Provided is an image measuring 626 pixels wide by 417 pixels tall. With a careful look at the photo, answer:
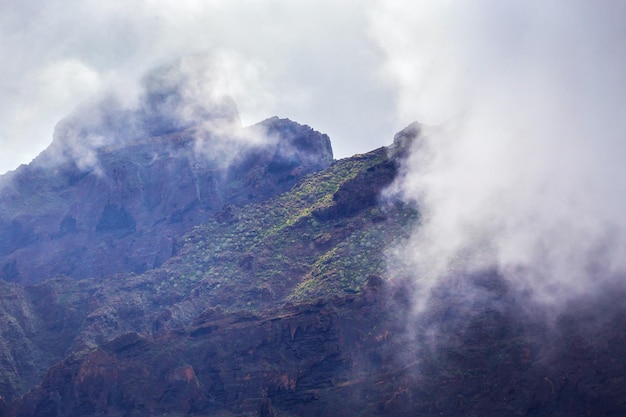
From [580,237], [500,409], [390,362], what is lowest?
[500,409]

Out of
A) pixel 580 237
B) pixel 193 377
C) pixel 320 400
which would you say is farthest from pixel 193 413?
pixel 580 237

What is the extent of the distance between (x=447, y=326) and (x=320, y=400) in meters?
25.5

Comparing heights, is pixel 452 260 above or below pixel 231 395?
above

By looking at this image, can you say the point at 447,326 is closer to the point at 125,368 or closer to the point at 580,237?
the point at 580,237

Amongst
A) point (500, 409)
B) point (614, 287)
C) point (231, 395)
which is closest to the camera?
point (500, 409)

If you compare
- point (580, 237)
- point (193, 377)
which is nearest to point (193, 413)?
point (193, 377)

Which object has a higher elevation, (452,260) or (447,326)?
(452,260)

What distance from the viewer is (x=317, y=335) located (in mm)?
188500

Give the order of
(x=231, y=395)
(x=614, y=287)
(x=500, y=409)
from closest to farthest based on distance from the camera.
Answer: (x=500, y=409) → (x=614, y=287) → (x=231, y=395)

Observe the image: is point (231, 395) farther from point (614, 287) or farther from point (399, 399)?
point (614, 287)

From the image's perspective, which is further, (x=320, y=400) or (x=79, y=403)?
(x=79, y=403)

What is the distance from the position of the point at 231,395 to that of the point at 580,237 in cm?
6831

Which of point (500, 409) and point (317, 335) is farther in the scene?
point (317, 335)

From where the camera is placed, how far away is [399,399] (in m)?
169
